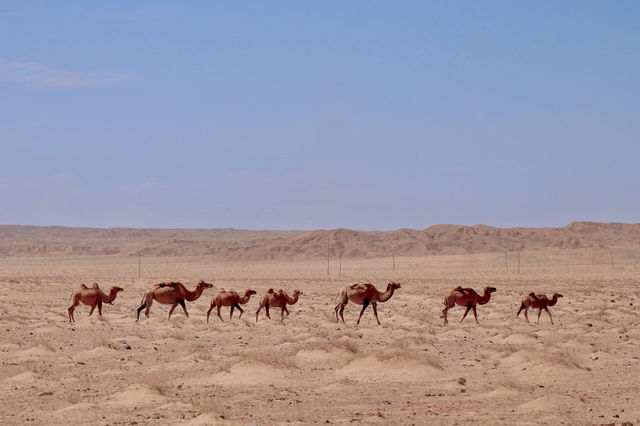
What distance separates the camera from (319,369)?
16781mm

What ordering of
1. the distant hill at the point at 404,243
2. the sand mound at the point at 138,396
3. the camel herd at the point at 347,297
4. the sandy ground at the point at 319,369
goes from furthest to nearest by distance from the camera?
the distant hill at the point at 404,243 < the camel herd at the point at 347,297 < the sand mound at the point at 138,396 < the sandy ground at the point at 319,369

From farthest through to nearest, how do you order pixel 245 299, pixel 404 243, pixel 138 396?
pixel 404 243 < pixel 245 299 < pixel 138 396

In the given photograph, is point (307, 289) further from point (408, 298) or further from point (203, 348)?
point (203, 348)

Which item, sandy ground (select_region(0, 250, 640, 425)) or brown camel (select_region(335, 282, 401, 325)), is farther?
brown camel (select_region(335, 282, 401, 325))

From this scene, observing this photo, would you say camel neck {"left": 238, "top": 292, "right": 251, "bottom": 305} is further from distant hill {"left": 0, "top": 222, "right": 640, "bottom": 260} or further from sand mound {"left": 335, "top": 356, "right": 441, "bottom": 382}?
distant hill {"left": 0, "top": 222, "right": 640, "bottom": 260}

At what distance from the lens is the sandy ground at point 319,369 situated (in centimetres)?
1250

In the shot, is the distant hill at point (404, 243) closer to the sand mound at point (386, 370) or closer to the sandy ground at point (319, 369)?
the sandy ground at point (319, 369)

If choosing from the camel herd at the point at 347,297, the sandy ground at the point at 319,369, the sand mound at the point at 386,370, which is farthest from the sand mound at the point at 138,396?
the camel herd at the point at 347,297

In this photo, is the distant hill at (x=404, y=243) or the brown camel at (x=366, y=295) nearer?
the brown camel at (x=366, y=295)

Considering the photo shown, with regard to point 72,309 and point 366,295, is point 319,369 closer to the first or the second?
point 366,295

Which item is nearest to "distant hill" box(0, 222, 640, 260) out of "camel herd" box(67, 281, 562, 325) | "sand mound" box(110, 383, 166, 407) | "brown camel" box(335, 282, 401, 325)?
"camel herd" box(67, 281, 562, 325)

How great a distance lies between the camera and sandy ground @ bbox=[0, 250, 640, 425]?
1250 centimetres

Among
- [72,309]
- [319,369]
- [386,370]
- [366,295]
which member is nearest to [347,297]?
[366,295]

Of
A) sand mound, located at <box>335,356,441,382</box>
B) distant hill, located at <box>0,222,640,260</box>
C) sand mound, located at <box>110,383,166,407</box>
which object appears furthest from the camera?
distant hill, located at <box>0,222,640,260</box>
